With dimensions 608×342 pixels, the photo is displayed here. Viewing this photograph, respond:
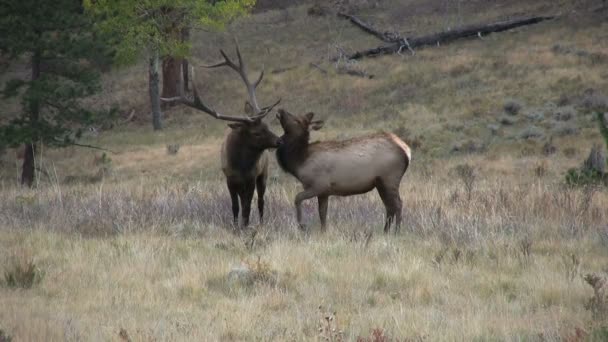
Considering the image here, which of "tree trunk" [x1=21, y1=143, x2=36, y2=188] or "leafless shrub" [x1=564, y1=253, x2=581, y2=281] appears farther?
"tree trunk" [x1=21, y1=143, x2=36, y2=188]

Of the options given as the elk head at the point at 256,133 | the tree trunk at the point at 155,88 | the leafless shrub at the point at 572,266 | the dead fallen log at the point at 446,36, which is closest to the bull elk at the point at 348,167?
the elk head at the point at 256,133

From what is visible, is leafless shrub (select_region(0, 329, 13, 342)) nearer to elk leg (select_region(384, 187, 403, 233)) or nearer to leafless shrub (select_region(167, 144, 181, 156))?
elk leg (select_region(384, 187, 403, 233))

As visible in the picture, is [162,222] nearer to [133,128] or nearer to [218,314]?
[218,314]

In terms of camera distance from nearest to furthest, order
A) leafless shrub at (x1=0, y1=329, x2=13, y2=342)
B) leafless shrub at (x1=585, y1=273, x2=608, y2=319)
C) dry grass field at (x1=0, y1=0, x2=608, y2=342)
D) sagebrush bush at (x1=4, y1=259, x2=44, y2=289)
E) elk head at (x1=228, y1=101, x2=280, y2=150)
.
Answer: leafless shrub at (x1=0, y1=329, x2=13, y2=342) → dry grass field at (x1=0, y1=0, x2=608, y2=342) → leafless shrub at (x1=585, y1=273, x2=608, y2=319) → sagebrush bush at (x1=4, y1=259, x2=44, y2=289) → elk head at (x1=228, y1=101, x2=280, y2=150)

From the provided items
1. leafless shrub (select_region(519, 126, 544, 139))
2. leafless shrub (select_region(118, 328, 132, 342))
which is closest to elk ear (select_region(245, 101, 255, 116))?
leafless shrub (select_region(118, 328, 132, 342))

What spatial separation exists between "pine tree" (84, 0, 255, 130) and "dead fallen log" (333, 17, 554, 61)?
7042 mm

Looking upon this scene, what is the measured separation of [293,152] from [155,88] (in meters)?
21.8

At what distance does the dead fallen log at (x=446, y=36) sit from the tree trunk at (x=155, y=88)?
26.2 ft

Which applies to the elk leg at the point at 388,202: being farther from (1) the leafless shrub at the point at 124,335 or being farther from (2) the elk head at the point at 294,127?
(1) the leafless shrub at the point at 124,335

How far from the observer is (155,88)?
2927cm

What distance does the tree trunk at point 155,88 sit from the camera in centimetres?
2809

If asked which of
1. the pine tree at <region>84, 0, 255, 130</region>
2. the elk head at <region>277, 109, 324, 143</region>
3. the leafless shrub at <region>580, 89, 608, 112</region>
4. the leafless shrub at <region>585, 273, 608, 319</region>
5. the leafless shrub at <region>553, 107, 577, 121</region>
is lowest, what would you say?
the leafless shrub at <region>553, 107, 577, 121</region>

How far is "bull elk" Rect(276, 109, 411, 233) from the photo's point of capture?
8156 millimetres

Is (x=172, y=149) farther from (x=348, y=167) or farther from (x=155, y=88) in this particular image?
(x=348, y=167)
